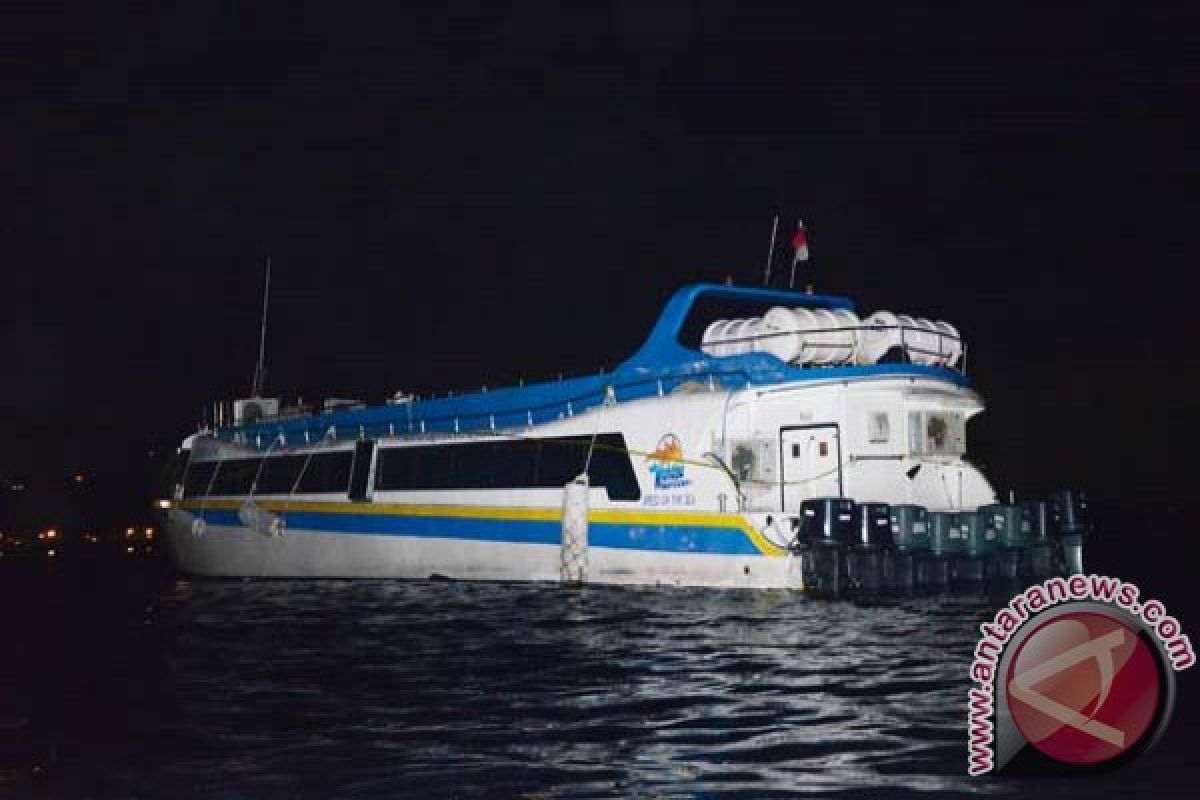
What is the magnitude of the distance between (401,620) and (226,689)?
6.35 metres

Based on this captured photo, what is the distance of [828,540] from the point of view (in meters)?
20.6

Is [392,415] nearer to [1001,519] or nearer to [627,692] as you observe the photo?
[1001,519]

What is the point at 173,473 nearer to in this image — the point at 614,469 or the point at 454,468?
the point at 454,468

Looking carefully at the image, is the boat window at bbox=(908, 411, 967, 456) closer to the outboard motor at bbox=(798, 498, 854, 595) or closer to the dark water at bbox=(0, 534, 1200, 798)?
the outboard motor at bbox=(798, 498, 854, 595)

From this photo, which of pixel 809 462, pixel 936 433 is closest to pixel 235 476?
pixel 809 462

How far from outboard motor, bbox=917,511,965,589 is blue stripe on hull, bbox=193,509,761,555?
3.17m

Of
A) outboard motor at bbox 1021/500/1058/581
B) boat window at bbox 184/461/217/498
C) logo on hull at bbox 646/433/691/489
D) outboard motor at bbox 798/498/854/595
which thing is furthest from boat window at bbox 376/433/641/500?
boat window at bbox 184/461/217/498

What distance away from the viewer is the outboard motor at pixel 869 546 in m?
20.7

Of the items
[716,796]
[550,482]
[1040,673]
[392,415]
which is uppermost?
[392,415]

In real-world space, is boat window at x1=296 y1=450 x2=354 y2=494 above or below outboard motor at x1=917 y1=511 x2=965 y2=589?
above

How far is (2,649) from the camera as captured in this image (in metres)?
18.4

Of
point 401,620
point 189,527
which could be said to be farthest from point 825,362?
point 189,527

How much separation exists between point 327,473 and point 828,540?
48.1 ft

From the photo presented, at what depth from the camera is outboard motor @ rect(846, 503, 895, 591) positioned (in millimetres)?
20672
